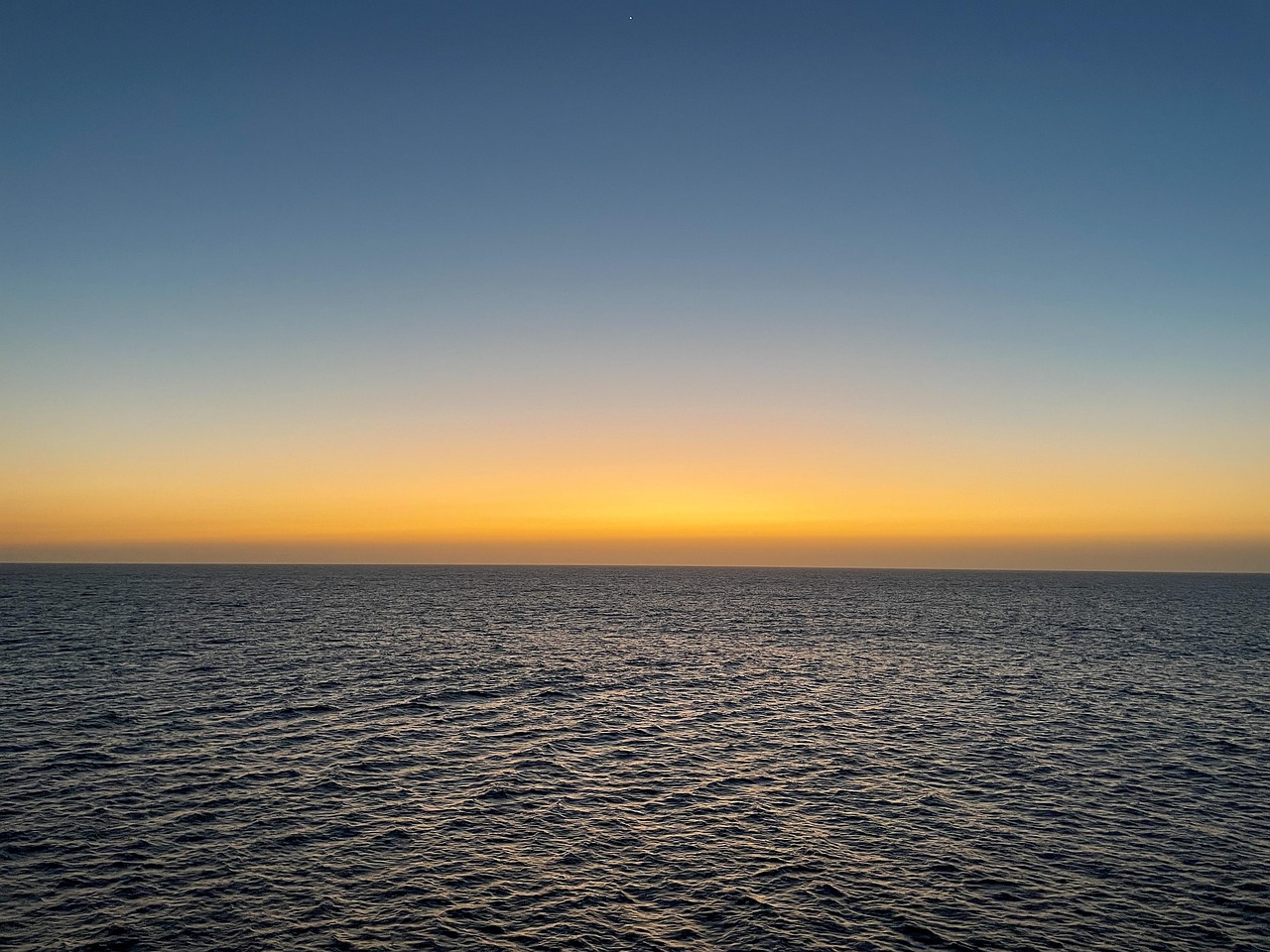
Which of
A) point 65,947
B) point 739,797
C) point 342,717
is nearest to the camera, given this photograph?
point 65,947

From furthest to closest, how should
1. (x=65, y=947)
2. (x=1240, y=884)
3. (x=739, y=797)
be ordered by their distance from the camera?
(x=739, y=797) < (x=1240, y=884) < (x=65, y=947)

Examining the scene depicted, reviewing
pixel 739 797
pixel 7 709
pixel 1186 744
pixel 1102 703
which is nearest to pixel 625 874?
pixel 739 797

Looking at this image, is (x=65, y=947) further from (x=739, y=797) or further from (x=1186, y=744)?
(x=1186, y=744)

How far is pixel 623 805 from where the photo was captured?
3422cm

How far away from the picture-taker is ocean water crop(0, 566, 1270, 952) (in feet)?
77.1

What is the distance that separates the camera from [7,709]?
47.9m

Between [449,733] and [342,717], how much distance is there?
7794 millimetres

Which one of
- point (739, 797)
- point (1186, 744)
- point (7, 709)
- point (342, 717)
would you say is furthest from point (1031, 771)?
point (7, 709)

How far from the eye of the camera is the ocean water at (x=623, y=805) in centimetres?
2350

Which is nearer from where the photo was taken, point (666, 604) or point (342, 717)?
point (342, 717)

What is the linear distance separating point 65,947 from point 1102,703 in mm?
60817

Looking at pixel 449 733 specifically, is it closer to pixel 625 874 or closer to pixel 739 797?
pixel 739 797

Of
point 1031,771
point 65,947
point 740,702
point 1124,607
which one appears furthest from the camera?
point 1124,607

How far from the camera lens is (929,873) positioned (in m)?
27.1
